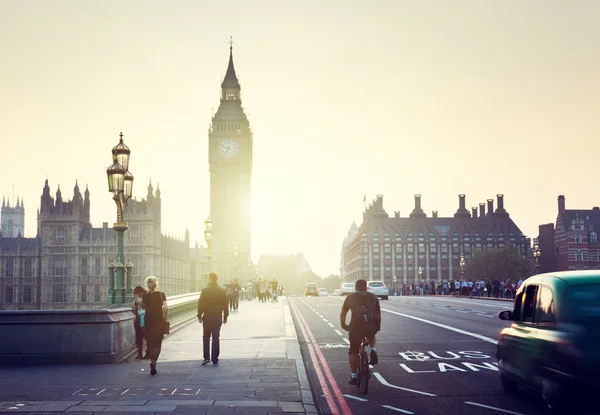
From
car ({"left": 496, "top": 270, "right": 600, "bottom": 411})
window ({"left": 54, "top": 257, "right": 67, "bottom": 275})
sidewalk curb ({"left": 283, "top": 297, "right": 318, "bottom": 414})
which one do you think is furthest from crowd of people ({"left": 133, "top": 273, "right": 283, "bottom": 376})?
window ({"left": 54, "top": 257, "right": 67, "bottom": 275})

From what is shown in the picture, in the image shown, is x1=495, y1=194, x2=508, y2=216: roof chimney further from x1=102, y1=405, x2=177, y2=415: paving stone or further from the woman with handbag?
x1=102, y1=405, x2=177, y2=415: paving stone

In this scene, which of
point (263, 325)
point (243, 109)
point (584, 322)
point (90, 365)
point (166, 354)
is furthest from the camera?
point (243, 109)

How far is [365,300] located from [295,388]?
1900mm

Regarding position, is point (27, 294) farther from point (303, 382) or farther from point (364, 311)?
point (364, 311)

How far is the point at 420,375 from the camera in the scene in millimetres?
12906

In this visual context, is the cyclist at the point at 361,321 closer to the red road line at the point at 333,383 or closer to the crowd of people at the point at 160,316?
the red road line at the point at 333,383

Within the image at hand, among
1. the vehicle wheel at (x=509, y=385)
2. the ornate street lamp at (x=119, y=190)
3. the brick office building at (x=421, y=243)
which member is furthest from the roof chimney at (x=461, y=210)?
the vehicle wheel at (x=509, y=385)

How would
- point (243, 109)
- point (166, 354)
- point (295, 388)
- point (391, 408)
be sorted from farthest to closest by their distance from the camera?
1. point (243, 109)
2. point (166, 354)
3. point (295, 388)
4. point (391, 408)

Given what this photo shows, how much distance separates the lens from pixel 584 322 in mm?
8062

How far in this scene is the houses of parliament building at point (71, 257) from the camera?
382 ft

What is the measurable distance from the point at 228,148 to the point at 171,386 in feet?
414

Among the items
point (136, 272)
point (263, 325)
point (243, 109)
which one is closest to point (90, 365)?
point (263, 325)

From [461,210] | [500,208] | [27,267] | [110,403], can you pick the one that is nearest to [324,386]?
[110,403]

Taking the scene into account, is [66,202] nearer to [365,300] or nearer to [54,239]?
[54,239]
